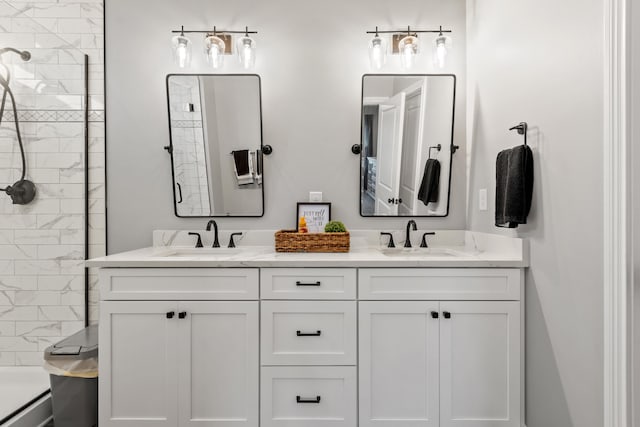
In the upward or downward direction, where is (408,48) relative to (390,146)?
upward

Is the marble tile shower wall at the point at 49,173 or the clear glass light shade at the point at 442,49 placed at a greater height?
the clear glass light shade at the point at 442,49

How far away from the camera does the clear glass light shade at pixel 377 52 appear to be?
2141mm

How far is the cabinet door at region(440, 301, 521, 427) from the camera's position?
1.62 m

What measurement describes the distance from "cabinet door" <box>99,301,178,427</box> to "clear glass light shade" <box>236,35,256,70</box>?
143 centimetres

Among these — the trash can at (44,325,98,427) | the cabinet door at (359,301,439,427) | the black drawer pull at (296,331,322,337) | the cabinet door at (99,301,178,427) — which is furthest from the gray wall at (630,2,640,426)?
the trash can at (44,325,98,427)

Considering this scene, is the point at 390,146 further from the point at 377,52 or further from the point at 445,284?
the point at 445,284

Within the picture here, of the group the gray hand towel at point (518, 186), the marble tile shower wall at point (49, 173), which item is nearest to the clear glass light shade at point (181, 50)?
the marble tile shower wall at point (49, 173)

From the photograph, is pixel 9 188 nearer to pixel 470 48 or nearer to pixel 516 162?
pixel 516 162

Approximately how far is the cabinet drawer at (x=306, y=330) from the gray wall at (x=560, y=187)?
0.79 meters

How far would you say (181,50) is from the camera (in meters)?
2.13

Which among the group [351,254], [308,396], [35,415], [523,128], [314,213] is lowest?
[35,415]

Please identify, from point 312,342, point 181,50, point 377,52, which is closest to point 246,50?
point 181,50

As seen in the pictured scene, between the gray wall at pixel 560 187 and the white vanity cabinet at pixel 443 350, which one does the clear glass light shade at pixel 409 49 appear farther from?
the white vanity cabinet at pixel 443 350

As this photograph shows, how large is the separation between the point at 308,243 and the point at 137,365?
98cm
